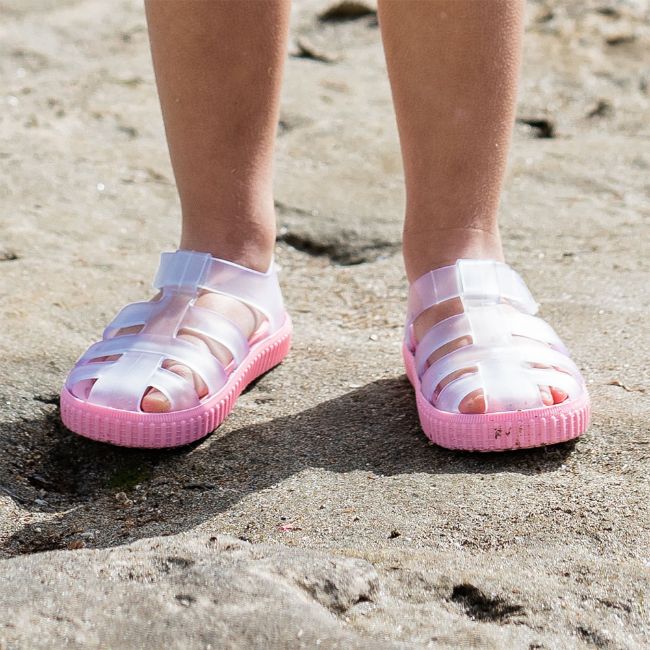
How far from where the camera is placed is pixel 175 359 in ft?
5.26

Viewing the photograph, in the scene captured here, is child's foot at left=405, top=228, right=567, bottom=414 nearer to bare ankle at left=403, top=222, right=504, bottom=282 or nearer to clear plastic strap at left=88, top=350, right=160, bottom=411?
bare ankle at left=403, top=222, right=504, bottom=282

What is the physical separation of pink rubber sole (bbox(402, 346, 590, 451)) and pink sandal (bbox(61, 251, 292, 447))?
350 millimetres

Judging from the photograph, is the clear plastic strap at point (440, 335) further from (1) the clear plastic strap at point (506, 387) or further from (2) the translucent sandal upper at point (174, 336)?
(2) the translucent sandal upper at point (174, 336)

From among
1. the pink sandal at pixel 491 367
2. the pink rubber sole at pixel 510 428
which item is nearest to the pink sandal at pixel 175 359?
the pink sandal at pixel 491 367

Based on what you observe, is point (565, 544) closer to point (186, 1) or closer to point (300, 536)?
point (300, 536)

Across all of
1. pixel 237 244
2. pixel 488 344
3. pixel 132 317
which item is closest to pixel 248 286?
pixel 237 244

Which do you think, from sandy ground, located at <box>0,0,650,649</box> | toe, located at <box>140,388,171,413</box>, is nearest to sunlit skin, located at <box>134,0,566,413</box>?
toe, located at <box>140,388,171,413</box>

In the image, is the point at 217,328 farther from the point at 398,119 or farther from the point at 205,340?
the point at 398,119

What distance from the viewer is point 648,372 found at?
1.74 m

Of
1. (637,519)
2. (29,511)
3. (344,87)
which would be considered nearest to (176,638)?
(29,511)

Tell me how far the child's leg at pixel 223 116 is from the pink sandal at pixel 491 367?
0.29m

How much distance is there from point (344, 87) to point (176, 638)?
2.55 meters

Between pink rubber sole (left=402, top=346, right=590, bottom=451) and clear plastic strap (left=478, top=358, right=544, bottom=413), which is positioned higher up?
clear plastic strap (left=478, top=358, right=544, bottom=413)

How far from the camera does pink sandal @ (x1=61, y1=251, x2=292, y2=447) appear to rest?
1530 mm
